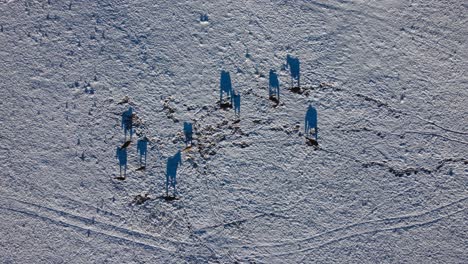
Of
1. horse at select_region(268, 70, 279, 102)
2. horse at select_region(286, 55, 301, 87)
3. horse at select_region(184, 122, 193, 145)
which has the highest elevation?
horse at select_region(286, 55, 301, 87)

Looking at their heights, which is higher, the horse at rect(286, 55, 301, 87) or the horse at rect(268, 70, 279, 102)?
the horse at rect(286, 55, 301, 87)

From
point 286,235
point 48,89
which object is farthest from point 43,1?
point 286,235

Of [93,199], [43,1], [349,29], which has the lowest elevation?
[93,199]

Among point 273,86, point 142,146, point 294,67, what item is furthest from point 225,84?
point 142,146

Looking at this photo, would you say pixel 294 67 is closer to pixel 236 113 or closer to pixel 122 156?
pixel 236 113

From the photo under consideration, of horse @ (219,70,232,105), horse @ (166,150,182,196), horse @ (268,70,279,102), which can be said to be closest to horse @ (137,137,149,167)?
horse @ (166,150,182,196)

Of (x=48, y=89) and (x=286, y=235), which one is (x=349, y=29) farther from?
(x=48, y=89)

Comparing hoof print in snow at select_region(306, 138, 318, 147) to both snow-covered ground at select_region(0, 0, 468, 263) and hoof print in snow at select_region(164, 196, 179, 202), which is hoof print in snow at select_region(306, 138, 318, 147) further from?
hoof print in snow at select_region(164, 196, 179, 202)
